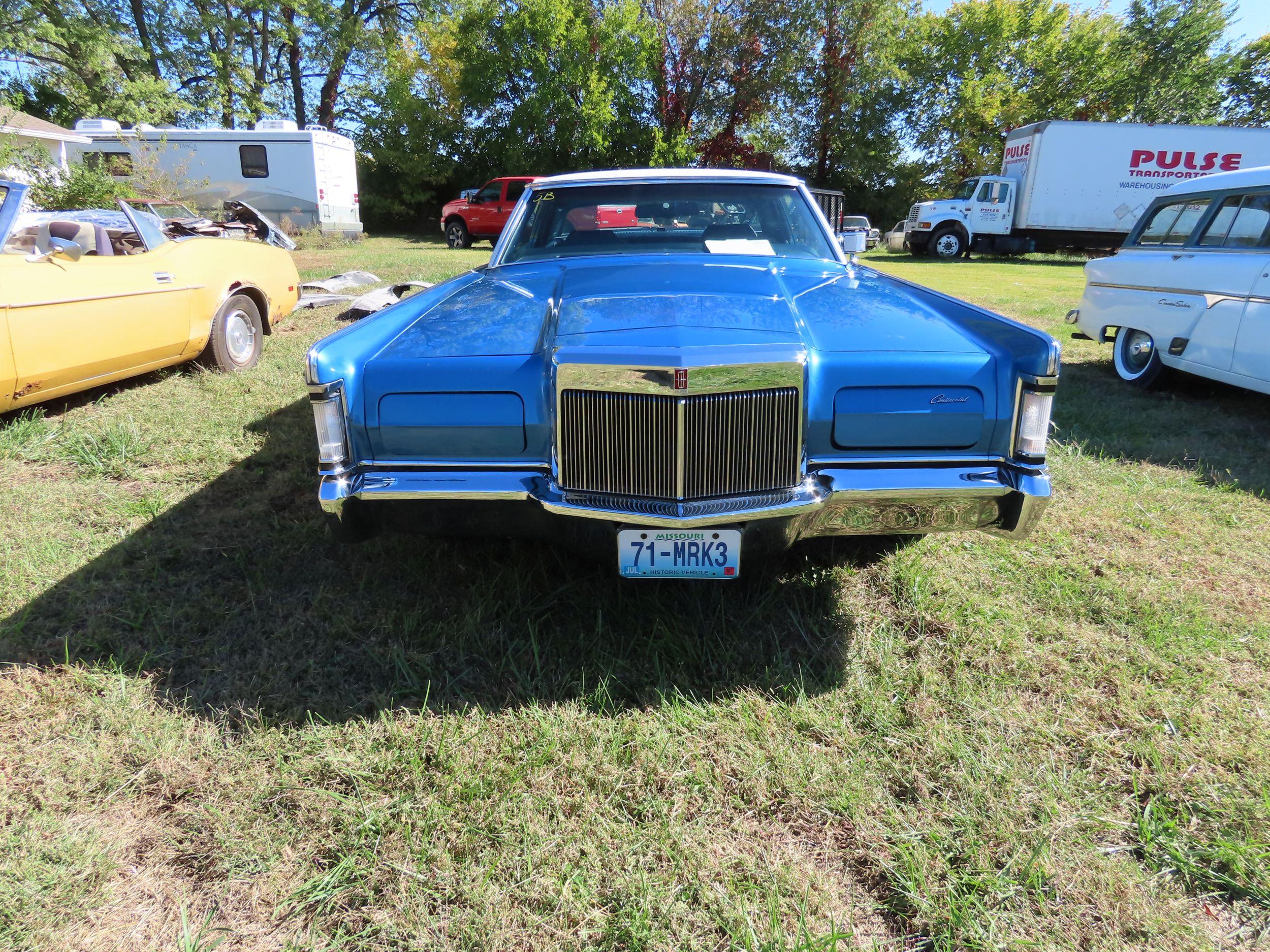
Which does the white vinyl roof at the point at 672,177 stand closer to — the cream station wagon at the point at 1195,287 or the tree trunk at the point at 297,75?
the cream station wagon at the point at 1195,287

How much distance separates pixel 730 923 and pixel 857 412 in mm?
1288

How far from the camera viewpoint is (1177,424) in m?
4.61

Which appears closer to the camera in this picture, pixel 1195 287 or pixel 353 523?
pixel 353 523

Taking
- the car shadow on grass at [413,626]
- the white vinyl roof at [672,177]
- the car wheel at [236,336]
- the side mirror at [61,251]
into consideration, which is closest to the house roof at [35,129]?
the car wheel at [236,336]

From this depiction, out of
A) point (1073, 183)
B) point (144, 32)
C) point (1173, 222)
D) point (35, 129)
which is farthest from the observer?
point (144, 32)

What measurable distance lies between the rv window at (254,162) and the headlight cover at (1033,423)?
19.5 m

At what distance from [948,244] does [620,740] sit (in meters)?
19.9

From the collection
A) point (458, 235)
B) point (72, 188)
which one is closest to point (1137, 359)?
point (72, 188)

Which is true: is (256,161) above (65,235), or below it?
above

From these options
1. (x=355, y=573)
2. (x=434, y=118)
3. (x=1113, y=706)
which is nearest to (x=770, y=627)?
(x=1113, y=706)

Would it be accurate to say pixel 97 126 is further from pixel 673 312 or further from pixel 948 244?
pixel 673 312

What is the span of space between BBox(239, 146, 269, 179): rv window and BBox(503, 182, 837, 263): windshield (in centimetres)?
1719

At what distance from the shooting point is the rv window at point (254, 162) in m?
17.2

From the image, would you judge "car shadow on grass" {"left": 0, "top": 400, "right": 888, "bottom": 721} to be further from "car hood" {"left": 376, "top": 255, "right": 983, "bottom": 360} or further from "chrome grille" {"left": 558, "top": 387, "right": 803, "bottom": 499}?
"car hood" {"left": 376, "top": 255, "right": 983, "bottom": 360}
